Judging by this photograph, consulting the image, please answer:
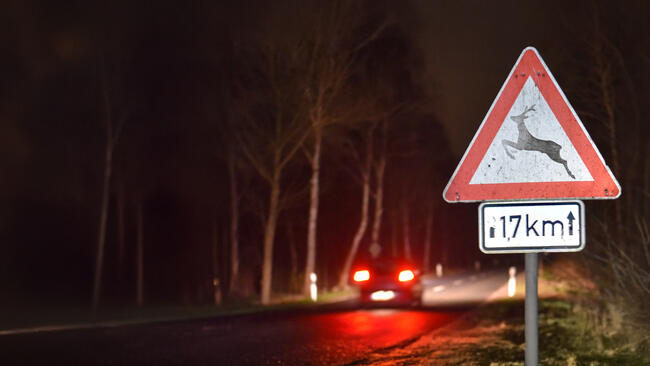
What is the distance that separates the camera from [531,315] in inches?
159

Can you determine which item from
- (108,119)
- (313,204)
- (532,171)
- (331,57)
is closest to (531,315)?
(532,171)

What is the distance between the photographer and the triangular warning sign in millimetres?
4160

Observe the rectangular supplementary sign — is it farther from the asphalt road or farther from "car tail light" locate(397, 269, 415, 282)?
"car tail light" locate(397, 269, 415, 282)

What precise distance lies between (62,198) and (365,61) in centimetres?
1570

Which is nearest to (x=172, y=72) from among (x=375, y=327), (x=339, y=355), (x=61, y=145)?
(x=61, y=145)

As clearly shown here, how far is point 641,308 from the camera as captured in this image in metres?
9.94

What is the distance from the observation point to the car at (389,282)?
21.5 meters

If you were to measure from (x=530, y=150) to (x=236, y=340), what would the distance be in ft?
33.5

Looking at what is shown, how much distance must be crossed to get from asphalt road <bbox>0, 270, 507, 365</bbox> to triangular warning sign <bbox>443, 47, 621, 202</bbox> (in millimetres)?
6698

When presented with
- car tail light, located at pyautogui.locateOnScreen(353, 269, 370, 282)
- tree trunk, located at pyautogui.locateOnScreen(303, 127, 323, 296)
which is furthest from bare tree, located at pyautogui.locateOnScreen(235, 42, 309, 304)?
car tail light, located at pyautogui.locateOnScreen(353, 269, 370, 282)

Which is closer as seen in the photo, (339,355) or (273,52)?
(339,355)

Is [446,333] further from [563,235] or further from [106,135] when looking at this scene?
[106,135]

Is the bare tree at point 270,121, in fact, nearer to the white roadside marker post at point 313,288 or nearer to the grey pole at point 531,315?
the white roadside marker post at point 313,288

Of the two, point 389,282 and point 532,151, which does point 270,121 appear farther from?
point 532,151
